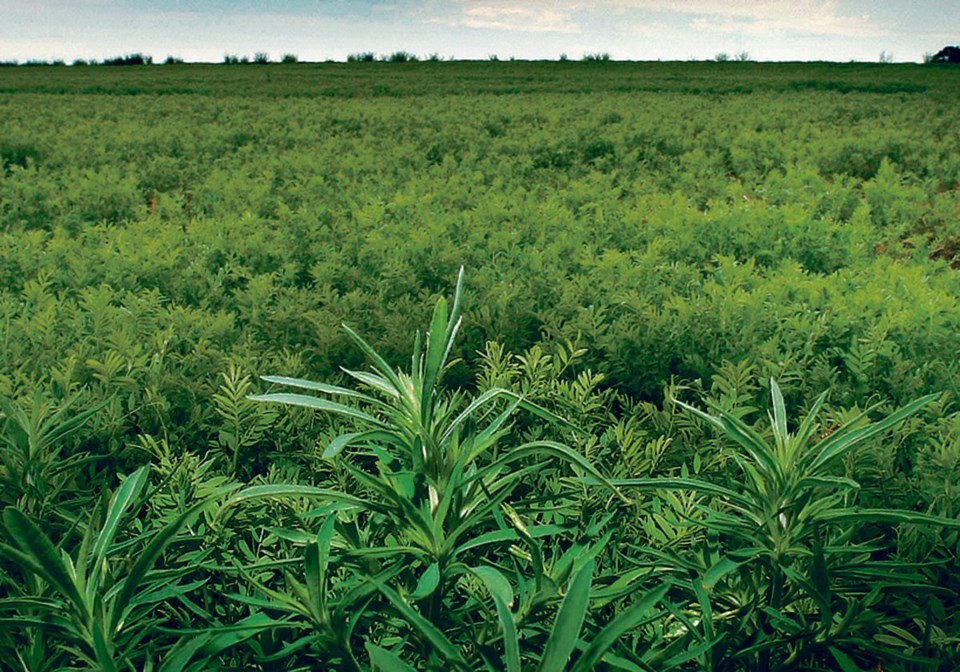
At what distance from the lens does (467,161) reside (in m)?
8.84

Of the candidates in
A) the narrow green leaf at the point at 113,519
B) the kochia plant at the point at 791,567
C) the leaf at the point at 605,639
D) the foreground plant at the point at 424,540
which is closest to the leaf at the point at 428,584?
the foreground plant at the point at 424,540

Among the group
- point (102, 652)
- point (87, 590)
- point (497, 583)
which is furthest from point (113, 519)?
point (497, 583)

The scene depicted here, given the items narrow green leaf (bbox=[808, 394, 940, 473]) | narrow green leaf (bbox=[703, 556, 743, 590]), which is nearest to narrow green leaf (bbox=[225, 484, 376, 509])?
narrow green leaf (bbox=[703, 556, 743, 590])

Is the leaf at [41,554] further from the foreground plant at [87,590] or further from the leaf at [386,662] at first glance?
the leaf at [386,662]

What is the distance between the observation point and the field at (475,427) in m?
1.37

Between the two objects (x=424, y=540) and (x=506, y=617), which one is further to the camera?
(x=424, y=540)

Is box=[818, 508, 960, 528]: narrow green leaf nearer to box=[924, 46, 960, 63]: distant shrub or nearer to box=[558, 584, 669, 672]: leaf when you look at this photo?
box=[558, 584, 669, 672]: leaf

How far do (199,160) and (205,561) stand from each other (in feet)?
30.6

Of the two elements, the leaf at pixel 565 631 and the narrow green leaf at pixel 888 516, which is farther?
the narrow green leaf at pixel 888 516

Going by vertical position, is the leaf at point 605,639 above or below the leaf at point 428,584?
above

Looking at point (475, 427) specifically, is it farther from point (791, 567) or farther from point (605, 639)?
point (791, 567)

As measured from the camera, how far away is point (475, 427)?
4.90 ft

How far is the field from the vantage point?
1371 mm

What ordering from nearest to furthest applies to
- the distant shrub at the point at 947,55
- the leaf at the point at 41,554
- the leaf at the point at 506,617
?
1. the leaf at the point at 506,617
2. the leaf at the point at 41,554
3. the distant shrub at the point at 947,55
